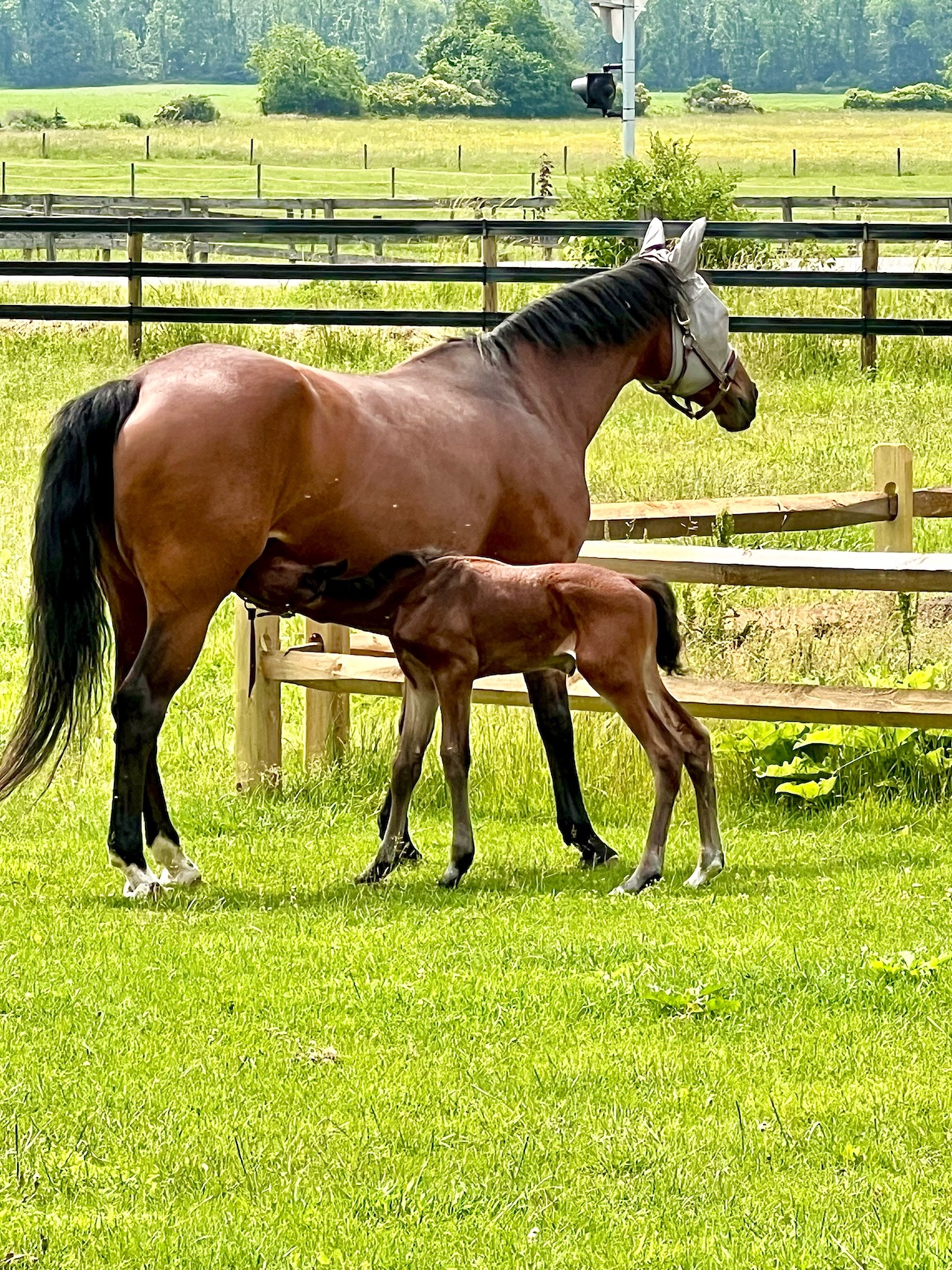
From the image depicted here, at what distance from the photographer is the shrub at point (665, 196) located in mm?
20062

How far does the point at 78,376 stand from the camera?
718 inches

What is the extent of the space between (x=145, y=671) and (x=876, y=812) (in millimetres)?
3202

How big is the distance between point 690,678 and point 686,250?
1899 millimetres

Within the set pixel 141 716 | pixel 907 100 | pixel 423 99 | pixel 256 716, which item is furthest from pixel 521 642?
pixel 907 100

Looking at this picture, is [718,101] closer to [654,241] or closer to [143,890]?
[654,241]

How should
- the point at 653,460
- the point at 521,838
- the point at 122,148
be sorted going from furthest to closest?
1. the point at 122,148
2. the point at 653,460
3. the point at 521,838

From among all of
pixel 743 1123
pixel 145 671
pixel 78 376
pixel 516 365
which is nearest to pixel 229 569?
pixel 145 671

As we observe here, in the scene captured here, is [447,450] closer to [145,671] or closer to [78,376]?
[145,671]

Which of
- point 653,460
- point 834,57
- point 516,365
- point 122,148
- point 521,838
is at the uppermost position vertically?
point 834,57

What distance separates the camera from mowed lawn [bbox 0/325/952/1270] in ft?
12.3

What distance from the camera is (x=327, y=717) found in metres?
8.65

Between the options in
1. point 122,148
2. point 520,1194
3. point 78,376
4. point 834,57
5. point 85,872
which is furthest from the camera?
point 834,57

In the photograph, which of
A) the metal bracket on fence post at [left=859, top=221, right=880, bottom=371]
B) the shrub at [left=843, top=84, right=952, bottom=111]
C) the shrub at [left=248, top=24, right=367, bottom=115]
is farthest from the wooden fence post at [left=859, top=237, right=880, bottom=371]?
the shrub at [left=843, top=84, right=952, bottom=111]

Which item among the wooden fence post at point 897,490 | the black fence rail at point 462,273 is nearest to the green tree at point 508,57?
the black fence rail at point 462,273
